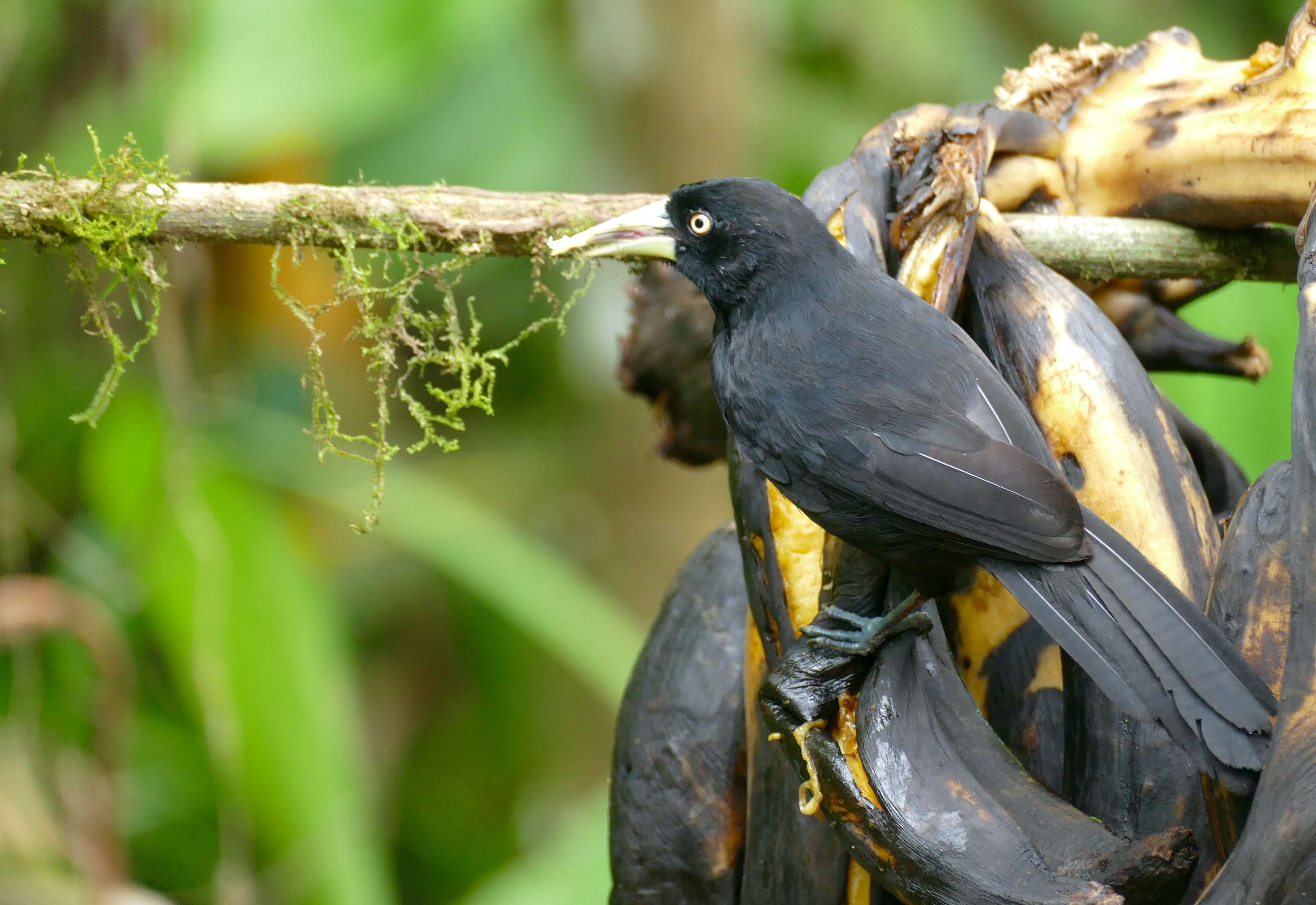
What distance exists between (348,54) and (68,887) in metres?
1.90

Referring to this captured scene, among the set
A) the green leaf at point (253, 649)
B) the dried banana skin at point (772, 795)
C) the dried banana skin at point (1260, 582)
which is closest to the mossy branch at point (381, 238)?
the dried banana skin at point (772, 795)

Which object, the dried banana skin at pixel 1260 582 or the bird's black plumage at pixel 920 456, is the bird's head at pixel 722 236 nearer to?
the bird's black plumage at pixel 920 456

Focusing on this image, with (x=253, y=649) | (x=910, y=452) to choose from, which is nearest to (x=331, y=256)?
(x=910, y=452)

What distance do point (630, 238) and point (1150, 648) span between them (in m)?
0.68

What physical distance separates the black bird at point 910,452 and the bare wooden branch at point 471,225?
0.23 feet

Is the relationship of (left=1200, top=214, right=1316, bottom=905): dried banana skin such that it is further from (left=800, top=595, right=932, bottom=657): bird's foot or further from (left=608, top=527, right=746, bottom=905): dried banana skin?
(left=608, top=527, right=746, bottom=905): dried banana skin

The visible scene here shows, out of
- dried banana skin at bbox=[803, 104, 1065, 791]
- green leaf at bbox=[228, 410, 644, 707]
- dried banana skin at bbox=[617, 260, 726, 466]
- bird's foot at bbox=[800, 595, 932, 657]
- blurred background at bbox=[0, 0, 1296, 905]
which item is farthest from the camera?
green leaf at bbox=[228, 410, 644, 707]

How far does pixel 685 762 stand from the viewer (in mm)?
1256

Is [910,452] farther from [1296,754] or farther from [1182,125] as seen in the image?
[1182,125]

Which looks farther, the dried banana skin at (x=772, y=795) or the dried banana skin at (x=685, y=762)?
the dried banana skin at (x=685, y=762)

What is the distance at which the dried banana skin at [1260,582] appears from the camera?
0.92 meters

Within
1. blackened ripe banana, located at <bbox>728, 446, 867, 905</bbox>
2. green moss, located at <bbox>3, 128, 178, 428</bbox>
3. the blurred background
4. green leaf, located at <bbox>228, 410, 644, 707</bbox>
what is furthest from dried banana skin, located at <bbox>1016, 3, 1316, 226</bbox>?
green leaf, located at <bbox>228, 410, 644, 707</bbox>

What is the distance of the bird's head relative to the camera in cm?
124

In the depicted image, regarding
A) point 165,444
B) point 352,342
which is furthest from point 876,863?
point 352,342
